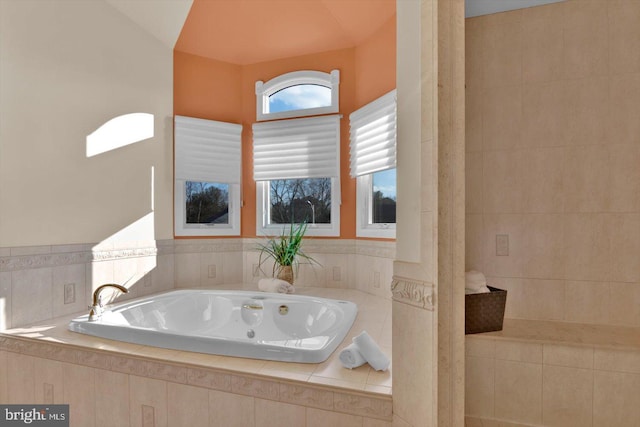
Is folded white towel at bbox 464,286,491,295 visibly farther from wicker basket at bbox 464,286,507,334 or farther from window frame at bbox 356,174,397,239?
window frame at bbox 356,174,397,239

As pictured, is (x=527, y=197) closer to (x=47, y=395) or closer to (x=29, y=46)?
(x=47, y=395)

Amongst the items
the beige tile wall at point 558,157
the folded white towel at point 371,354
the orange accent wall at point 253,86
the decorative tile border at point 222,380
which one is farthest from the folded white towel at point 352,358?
→ the orange accent wall at point 253,86

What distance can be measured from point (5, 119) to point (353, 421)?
238cm

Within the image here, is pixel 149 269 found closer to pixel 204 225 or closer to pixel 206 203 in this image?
pixel 204 225

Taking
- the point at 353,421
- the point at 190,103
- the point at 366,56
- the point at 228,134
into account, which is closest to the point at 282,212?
the point at 228,134

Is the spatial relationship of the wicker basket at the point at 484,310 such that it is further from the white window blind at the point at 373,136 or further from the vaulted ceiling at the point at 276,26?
the vaulted ceiling at the point at 276,26

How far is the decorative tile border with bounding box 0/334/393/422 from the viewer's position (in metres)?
1.28

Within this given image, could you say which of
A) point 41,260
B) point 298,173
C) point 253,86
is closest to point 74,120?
point 41,260

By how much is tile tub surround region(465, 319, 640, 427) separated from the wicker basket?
0.04 metres

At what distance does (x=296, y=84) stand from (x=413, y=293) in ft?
8.37

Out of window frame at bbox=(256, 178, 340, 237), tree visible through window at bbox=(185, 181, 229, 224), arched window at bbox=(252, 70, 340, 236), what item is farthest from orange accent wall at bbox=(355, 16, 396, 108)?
tree visible through window at bbox=(185, 181, 229, 224)

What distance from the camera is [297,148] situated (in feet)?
10.2

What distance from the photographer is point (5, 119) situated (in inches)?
75.3

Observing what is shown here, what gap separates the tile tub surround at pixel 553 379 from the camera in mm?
1314
